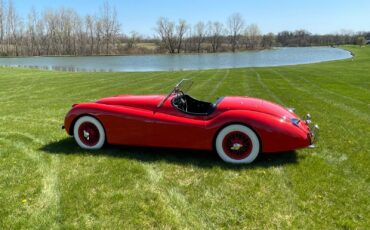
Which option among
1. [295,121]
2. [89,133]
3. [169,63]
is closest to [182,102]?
[89,133]

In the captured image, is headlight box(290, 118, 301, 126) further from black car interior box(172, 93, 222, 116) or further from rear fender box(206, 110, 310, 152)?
black car interior box(172, 93, 222, 116)

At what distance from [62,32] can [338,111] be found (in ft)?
335

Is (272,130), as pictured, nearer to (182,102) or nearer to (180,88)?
(182,102)

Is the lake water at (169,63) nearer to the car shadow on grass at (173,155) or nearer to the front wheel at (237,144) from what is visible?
the car shadow on grass at (173,155)

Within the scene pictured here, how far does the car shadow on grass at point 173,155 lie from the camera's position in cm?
545

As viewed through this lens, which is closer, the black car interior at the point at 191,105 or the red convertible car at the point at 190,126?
the red convertible car at the point at 190,126

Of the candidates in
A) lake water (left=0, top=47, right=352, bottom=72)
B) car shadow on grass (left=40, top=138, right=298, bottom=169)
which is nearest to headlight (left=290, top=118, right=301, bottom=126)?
car shadow on grass (left=40, top=138, right=298, bottom=169)

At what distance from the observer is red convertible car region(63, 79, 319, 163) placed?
5273 mm

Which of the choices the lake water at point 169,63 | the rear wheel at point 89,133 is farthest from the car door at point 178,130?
the lake water at point 169,63

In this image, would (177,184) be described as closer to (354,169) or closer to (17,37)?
(354,169)

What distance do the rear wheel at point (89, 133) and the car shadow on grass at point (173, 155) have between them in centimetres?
13

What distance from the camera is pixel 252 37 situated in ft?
401

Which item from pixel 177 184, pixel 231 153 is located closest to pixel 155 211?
pixel 177 184

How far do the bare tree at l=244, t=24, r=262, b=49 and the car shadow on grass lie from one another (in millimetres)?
115388
